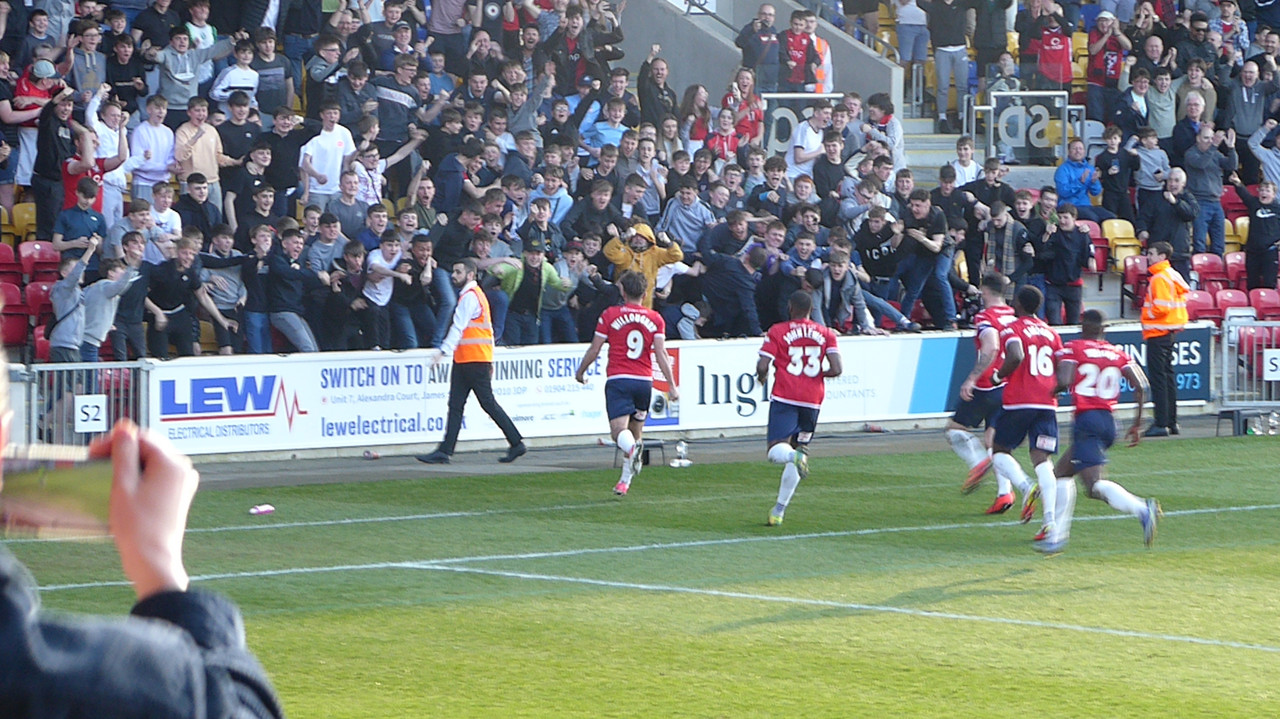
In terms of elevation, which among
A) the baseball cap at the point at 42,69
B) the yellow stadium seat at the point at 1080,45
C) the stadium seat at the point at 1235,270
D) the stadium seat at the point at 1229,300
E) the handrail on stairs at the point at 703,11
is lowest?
the stadium seat at the point at 1229,300

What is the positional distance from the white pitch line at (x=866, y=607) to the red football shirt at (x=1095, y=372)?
9.75ft

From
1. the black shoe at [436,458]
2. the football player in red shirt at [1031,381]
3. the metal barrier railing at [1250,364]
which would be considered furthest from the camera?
→ the metal barrier railing at [1250,364]

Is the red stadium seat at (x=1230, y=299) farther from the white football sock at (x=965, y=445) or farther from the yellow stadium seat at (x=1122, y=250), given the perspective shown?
the white football sock at (x=965, y=445)

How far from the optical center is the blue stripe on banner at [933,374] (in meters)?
21.7

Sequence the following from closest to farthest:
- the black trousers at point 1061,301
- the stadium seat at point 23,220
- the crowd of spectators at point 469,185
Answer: the crowd of spectators at point 469,185 → the stadium seat at point 23,220 → the black trousers at point 1061,301

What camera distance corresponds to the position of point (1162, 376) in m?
21.2

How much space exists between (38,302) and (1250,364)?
1469 cm

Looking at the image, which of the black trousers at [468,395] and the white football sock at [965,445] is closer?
the white football sock at [965,445]

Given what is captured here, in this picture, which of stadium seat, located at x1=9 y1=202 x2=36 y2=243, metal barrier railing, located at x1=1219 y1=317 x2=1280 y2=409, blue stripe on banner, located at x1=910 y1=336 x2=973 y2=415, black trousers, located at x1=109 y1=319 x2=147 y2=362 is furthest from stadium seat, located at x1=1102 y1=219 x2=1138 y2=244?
stadium seat, located at x1=9 y1=202 x2=36 y2=243

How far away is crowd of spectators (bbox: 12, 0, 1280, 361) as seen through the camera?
19.0 m

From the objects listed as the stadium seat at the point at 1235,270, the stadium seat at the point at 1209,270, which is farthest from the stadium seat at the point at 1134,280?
the stadium seat at the point at 1235,270

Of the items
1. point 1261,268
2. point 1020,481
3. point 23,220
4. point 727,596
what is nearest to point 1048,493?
point 1020,481

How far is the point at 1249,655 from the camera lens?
9.03 m

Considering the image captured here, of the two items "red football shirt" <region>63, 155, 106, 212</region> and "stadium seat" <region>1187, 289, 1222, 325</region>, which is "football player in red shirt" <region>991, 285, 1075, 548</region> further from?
"stadium seat" <region>1187, 289, 1222, 325</region>
